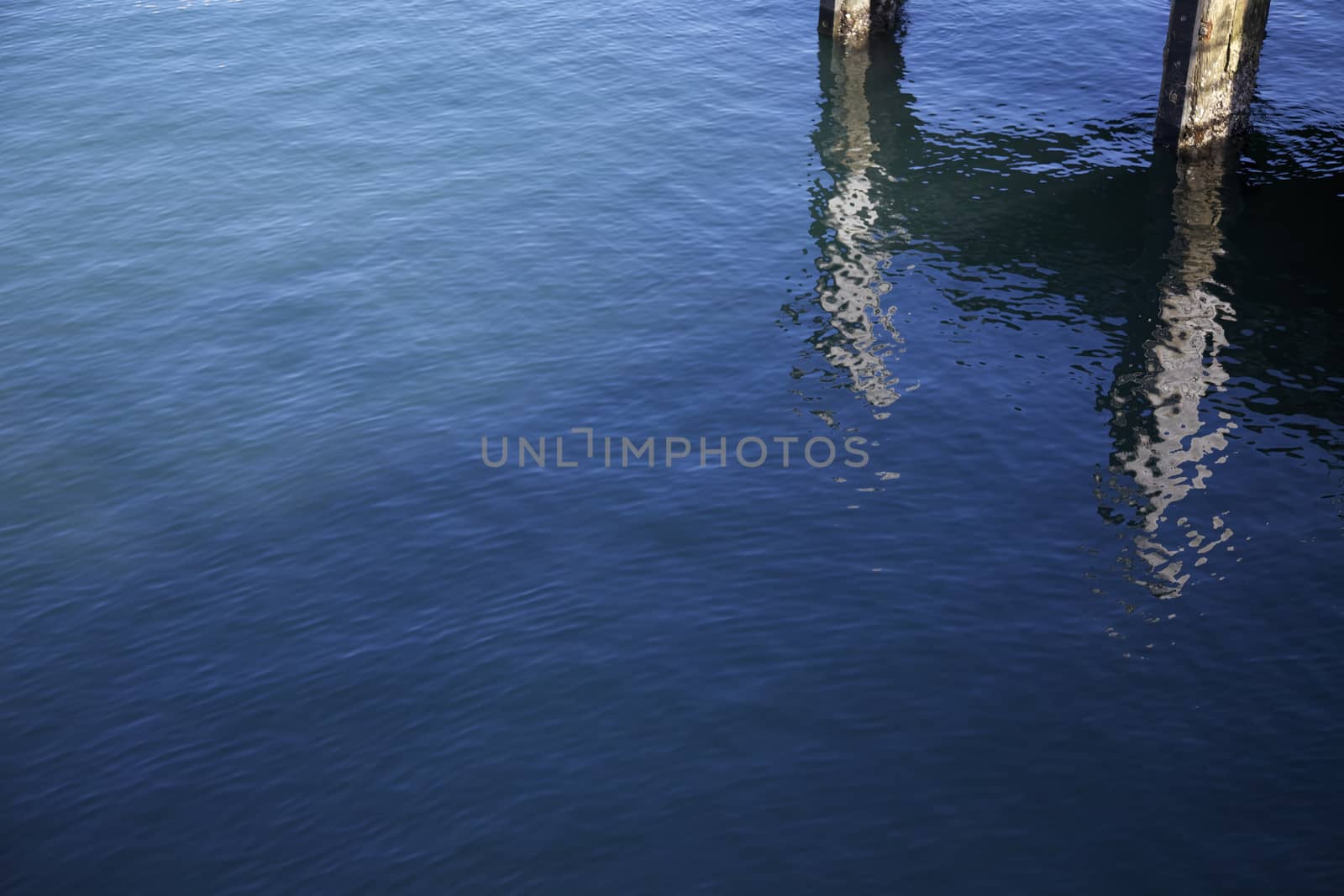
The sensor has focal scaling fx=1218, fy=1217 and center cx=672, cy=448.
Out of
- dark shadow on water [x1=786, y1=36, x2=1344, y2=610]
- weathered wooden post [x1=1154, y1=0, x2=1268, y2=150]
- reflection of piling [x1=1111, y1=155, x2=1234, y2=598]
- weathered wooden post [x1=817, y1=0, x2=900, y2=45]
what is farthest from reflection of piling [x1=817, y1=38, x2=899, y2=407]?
weathered wooden post [x1=1154, y1=0, x2=1268, y2=150]

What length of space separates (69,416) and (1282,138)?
1849 inches

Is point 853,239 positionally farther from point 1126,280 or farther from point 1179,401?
point 1179,401

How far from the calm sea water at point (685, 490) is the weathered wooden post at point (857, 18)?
2574 millimetres

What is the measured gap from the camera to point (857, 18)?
202 feet

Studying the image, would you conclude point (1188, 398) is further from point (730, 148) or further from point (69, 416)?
point (69, 416)

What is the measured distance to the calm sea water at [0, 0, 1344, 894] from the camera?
24516 mm

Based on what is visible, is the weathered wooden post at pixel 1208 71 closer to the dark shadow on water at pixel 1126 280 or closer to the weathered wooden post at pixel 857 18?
the dark shadow on water at pixel 1126 280

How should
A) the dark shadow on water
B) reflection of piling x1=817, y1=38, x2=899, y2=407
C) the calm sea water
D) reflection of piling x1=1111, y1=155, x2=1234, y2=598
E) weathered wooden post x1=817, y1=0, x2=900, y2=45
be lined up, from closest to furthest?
1. the calm sea water
2. reflection of piling x1=1111, y1=155, x2=1234, y2=598
3. the dark shadow on water
4. reflection of piling x1=817, y1=38, x2=899, y2=407
5. weathered wooden post x1=817, y1=0, x2=900, y2=45

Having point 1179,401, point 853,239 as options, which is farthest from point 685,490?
point 853,239

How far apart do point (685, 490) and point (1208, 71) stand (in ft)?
96.1

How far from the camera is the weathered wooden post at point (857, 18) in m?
61.3

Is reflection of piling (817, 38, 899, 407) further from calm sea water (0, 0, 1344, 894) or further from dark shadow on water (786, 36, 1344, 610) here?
calm sea water (0, 0, 1344, 894)

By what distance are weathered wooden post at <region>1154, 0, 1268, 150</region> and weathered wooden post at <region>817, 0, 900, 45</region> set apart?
1728 cm

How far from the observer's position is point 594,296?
1699 inches
